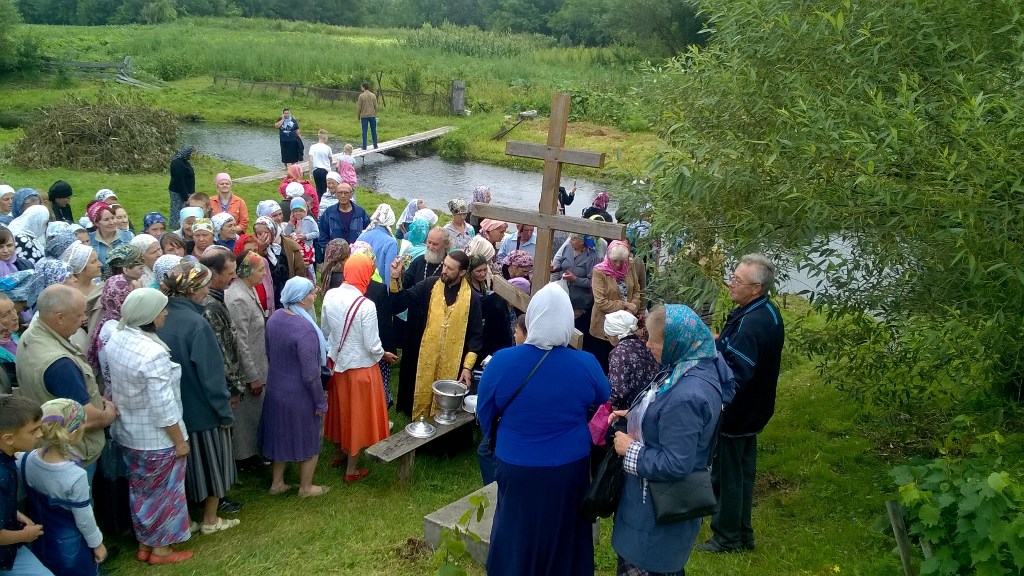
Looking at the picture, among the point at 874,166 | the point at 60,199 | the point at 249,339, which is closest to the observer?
the point at 874,166

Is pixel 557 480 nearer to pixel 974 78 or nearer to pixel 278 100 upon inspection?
pixel 974 78

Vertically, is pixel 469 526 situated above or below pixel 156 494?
below

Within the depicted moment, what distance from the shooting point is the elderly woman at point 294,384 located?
220 inches

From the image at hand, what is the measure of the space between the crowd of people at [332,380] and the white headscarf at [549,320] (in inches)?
0.4

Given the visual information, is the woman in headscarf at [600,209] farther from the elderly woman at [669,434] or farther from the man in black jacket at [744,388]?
the elderly woman at [669,434]

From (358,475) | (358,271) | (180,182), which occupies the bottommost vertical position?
(358,475)

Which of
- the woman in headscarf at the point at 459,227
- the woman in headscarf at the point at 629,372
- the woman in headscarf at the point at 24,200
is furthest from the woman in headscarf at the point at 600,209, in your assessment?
the woman in headscarf at the point at 24,200

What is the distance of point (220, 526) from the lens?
546 cm

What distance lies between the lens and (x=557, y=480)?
3.87m

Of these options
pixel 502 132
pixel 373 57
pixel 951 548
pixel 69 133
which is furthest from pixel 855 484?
pixel 373 57

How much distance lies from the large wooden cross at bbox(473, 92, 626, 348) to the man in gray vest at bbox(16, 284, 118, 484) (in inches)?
125

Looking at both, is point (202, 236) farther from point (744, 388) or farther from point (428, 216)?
point (744, 388)

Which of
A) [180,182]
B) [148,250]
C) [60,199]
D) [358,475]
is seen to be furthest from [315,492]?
[180,182]

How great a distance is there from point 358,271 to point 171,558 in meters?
2.38
